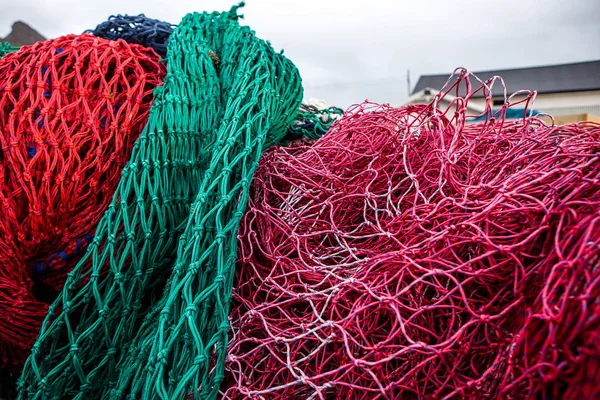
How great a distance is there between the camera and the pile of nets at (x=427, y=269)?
1.96 feet

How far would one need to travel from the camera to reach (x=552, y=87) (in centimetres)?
912

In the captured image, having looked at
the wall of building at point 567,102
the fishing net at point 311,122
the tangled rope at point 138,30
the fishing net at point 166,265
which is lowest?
the fishing net at point 166,265

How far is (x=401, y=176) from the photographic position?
100 centimetres

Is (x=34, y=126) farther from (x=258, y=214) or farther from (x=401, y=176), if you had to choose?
(x=401, y=176)

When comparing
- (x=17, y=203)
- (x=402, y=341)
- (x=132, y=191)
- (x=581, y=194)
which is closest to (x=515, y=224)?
(x=581, y=194)

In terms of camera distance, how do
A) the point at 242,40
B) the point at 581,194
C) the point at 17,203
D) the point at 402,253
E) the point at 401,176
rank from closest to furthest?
1. the point at 581,194
2. the point at 402,253
3. the point at 17,203
4. the point at 401,176
5. the point at 242,40

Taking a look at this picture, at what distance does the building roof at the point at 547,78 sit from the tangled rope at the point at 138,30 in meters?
7.33

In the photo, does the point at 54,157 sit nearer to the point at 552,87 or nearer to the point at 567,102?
the point at 567,102

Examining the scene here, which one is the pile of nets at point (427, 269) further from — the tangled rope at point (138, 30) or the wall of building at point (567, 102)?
the wall of building at point (567, 102)

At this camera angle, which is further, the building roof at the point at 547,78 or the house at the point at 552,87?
the building roof at the point at 547,78

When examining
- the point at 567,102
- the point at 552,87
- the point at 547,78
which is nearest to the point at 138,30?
the point at 567,102

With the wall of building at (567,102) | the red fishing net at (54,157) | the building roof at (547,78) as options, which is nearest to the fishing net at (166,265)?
the red fishing net at (54,157)

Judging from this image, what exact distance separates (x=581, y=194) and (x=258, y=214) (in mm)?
592

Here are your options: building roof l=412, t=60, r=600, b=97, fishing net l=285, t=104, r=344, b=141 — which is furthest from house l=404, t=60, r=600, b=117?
fishing net l=285, t=104, r=344, b=141
